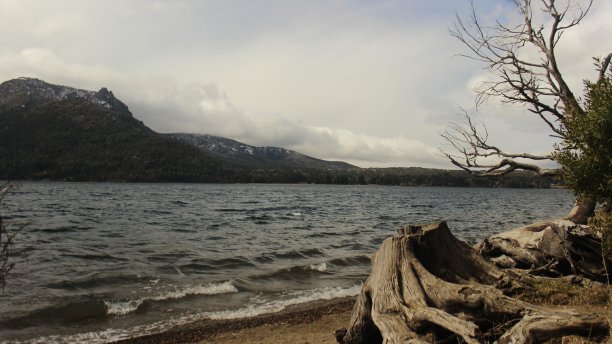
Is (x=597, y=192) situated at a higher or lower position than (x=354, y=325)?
higher

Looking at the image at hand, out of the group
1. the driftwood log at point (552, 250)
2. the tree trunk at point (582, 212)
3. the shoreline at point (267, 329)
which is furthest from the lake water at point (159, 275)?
the tree trunk at point (582, 212)

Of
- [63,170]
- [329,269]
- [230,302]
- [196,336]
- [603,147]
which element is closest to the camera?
[603,147]

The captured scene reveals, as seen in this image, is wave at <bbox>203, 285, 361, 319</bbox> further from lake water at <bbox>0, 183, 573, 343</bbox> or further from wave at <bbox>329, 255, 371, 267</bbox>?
wave at <bbox>329, 255, 371, 267</bbox>

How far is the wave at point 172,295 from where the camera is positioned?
44.1 feet

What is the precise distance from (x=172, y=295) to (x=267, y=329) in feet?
16.2

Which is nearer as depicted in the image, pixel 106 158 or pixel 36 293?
pixel 36 293

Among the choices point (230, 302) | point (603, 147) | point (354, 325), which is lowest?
point (230, 302)

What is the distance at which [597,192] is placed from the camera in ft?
29.9

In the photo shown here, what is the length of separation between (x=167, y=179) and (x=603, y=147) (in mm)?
194620

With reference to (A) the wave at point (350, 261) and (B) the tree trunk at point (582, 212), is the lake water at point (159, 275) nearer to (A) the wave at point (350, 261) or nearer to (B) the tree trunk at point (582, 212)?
(A) the wave at point (350, 261)

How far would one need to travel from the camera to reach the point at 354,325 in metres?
7.73

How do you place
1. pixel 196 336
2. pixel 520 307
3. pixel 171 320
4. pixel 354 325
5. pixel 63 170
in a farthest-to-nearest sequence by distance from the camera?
1. pixel 63 170
2. pixel 171 320
3. pixel 196 336
4. pixel 354 325
5. pixel 520 307

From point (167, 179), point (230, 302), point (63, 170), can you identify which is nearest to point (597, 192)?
point (230, 302)

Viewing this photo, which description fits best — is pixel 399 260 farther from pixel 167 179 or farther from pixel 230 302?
pixel 167 179
